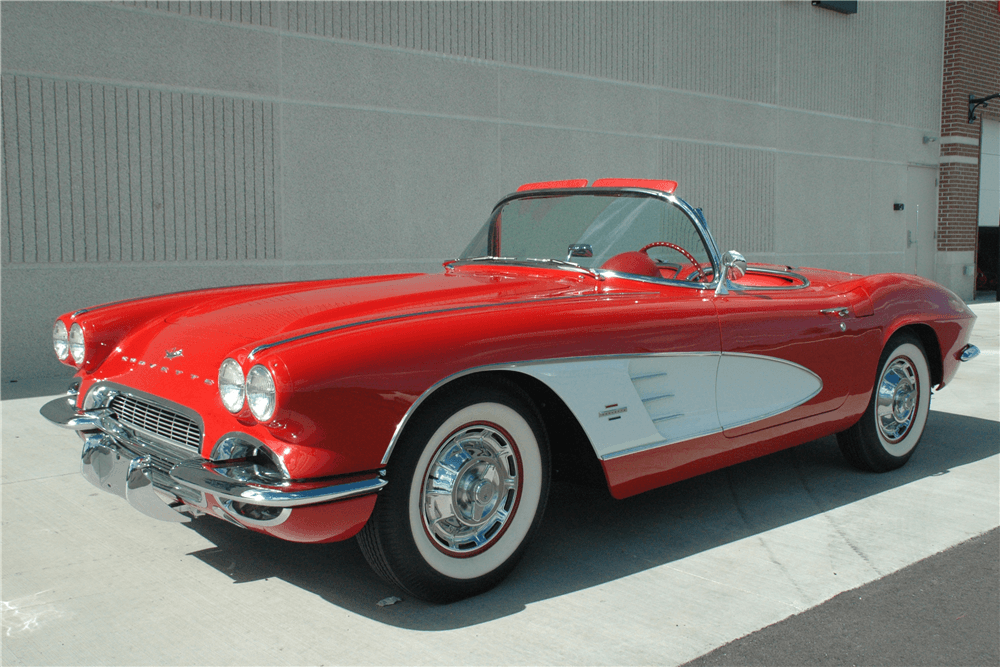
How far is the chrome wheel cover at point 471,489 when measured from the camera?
270 centimetres

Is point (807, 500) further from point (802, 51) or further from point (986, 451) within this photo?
point (802, 51)

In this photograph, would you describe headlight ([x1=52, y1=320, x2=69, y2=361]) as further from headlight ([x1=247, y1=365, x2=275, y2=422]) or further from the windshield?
the windshield

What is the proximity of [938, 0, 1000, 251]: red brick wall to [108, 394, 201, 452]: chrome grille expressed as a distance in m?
15.8

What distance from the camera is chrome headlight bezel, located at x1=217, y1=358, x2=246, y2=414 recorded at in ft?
8.23

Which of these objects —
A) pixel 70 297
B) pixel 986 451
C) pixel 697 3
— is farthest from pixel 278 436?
pixel 697 3

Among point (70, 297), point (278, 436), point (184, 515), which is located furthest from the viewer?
point (70, 297)

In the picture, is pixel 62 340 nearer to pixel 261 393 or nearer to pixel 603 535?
pixel 261 393

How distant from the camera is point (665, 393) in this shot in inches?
127

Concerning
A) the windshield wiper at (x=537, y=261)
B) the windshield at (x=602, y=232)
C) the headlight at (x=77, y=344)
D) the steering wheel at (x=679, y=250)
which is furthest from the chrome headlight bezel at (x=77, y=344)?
the steering wheel at (x=679, y=250)

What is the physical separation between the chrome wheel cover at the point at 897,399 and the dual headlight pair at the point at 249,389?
3.14 metres

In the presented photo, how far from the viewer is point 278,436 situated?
2443mm

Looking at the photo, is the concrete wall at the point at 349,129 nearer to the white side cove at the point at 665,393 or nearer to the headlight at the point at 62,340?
the headlight at the point at 62,340

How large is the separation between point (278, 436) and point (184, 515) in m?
0.72

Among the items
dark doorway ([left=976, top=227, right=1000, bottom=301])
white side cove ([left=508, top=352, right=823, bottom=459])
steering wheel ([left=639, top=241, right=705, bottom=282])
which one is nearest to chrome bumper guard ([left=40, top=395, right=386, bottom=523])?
white side cove ([left=508, top=352, right=823, bottom=459])
